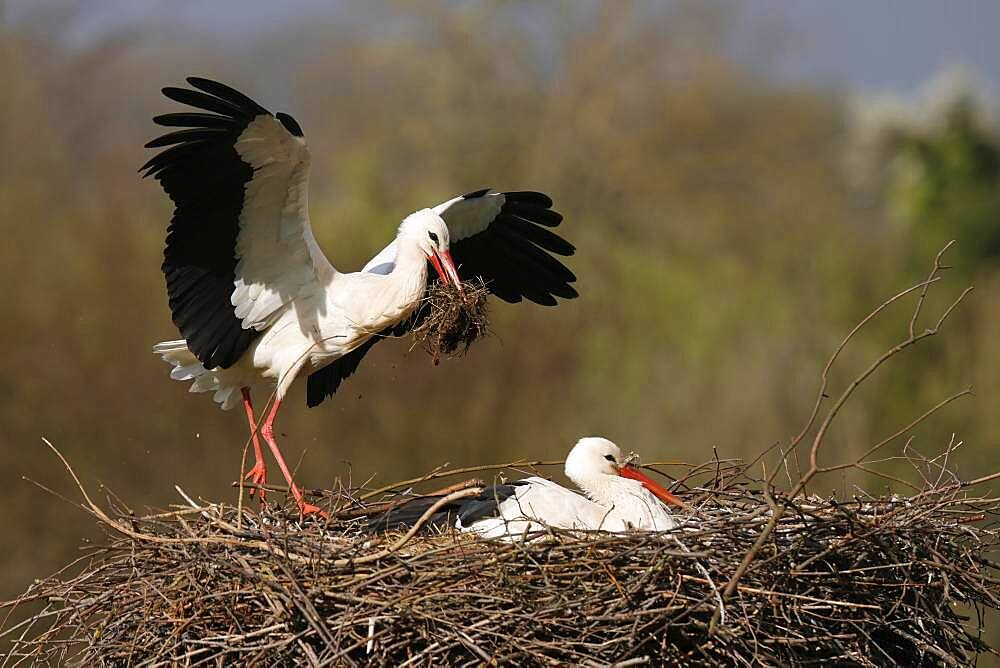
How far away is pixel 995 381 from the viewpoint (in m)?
17.0

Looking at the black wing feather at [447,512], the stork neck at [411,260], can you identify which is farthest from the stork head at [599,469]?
the stork neck at [411,260]

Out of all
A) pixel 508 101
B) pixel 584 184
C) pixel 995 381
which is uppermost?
pixel 508 101

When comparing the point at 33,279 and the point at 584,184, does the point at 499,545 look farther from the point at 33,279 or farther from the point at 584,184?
the point at 584,184

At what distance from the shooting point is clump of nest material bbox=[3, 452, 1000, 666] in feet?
15.3

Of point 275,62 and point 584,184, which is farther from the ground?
point 275,62

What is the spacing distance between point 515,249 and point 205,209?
186cm

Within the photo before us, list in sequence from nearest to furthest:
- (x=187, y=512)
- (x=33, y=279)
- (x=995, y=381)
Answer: (x=187, y=512)
(x=33, y=279)
(x=995, y=381)

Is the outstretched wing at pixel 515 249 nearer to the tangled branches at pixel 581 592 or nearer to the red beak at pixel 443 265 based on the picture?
the red beak at pixel 443 265

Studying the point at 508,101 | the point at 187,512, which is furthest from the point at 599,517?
the point at 508,101

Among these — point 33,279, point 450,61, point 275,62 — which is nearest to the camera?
point 33,279

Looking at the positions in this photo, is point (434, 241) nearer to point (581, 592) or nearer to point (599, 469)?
point (599, 469)

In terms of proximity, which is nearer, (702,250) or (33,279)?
(33,279)

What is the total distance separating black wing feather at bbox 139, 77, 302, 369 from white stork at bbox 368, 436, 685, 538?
1.41 m

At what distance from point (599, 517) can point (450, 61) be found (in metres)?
19.0
